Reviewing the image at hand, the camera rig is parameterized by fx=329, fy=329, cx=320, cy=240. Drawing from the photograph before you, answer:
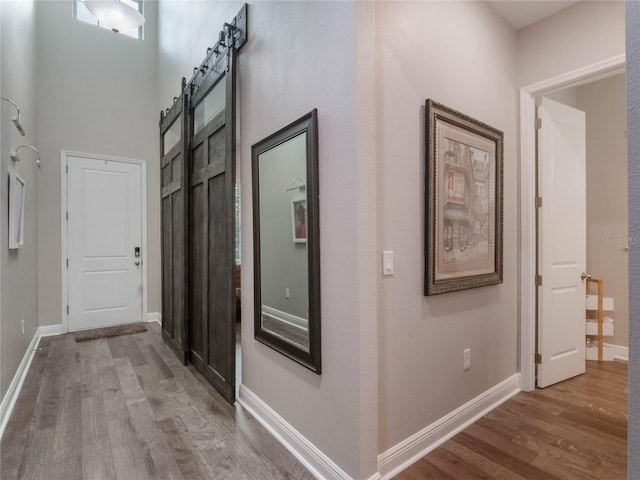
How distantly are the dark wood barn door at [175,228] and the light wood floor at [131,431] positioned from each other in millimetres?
513

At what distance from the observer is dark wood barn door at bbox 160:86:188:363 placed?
10.7ft

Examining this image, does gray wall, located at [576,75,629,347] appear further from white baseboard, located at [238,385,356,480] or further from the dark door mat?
the dark door mat

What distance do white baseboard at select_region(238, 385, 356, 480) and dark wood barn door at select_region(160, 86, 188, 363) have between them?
1256 mm

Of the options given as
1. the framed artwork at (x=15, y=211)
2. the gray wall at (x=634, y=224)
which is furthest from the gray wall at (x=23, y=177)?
the gray wall at (x=634, y=224)

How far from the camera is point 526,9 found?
99.2 inches

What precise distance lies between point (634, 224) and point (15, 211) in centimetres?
374

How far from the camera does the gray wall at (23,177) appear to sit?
2.49 meters

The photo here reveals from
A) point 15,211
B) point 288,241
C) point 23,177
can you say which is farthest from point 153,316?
point 288,241

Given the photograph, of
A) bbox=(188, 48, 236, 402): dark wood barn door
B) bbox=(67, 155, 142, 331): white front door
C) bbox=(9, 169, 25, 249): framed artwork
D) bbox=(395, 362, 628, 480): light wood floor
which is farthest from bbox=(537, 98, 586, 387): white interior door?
bbox=(67, 155, 142, 331): white front door

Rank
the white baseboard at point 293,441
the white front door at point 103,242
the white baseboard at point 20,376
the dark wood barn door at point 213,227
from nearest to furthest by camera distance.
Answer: the white baseboard at point 293,441, the white baseboard at point 20,376, the dark wood barn door at point 213,227, the white front door at point 103,242

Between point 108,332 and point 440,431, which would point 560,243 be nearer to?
point 440,431

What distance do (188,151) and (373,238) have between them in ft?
8.05

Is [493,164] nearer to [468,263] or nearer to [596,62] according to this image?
[468,263]

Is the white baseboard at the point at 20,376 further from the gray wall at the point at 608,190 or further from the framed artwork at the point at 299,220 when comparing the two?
the gray wall at the point at 608,190
